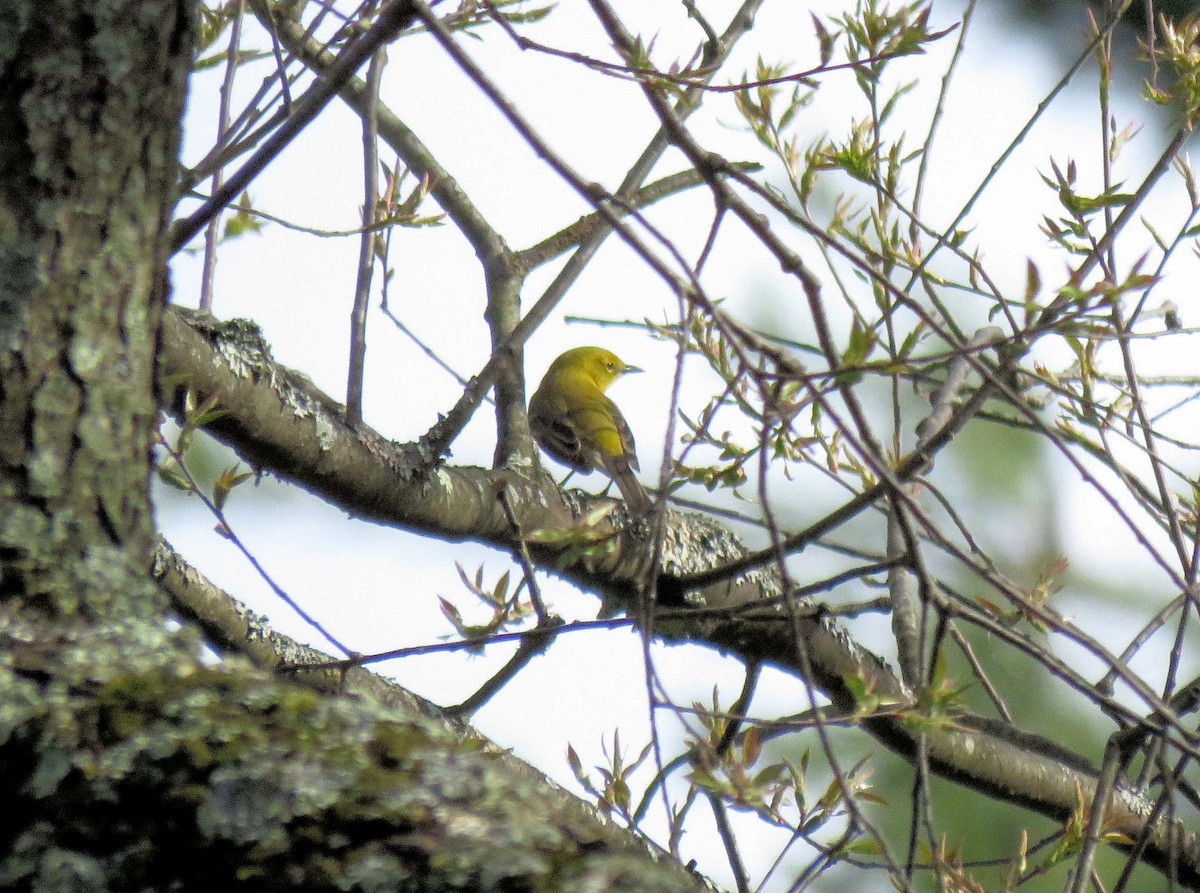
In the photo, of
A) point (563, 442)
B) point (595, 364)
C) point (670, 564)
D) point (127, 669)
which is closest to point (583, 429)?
point (563, 442)

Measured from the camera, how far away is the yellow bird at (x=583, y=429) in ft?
21.1

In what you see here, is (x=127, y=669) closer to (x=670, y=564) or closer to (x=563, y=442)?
(x=670, y=564)

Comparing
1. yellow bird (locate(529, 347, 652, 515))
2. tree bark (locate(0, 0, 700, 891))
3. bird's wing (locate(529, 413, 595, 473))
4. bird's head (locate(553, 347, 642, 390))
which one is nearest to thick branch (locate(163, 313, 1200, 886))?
tree bark (locate(0, 0, 700, 891))

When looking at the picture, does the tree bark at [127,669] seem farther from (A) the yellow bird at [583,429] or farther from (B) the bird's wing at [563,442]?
(B) the bird's wing at [563,442]

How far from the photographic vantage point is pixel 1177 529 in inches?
101

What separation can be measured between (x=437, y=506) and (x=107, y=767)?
152 centimetres

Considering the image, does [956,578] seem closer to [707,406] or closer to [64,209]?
[707,406]

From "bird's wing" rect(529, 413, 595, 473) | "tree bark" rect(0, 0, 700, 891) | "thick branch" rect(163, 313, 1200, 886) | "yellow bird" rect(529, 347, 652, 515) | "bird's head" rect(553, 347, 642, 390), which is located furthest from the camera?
"bird's head" rect(553, 347, 642, 390)

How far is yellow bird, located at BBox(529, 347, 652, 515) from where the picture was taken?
6.44 meters

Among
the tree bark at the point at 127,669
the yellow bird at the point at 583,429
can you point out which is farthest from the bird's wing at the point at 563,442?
the tree bark at the point at 127,669

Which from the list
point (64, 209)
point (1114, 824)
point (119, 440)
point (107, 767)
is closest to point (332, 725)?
point (107, 767)

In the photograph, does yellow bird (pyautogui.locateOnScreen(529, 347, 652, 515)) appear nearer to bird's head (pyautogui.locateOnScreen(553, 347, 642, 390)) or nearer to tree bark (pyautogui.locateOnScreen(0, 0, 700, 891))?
bird's head (pyautogui.locateOnScreen(553, 347, 642, 390))

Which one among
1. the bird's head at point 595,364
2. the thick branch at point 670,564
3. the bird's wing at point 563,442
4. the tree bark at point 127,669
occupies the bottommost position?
the tree bark at point 127,669

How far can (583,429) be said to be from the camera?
22.4 ft
